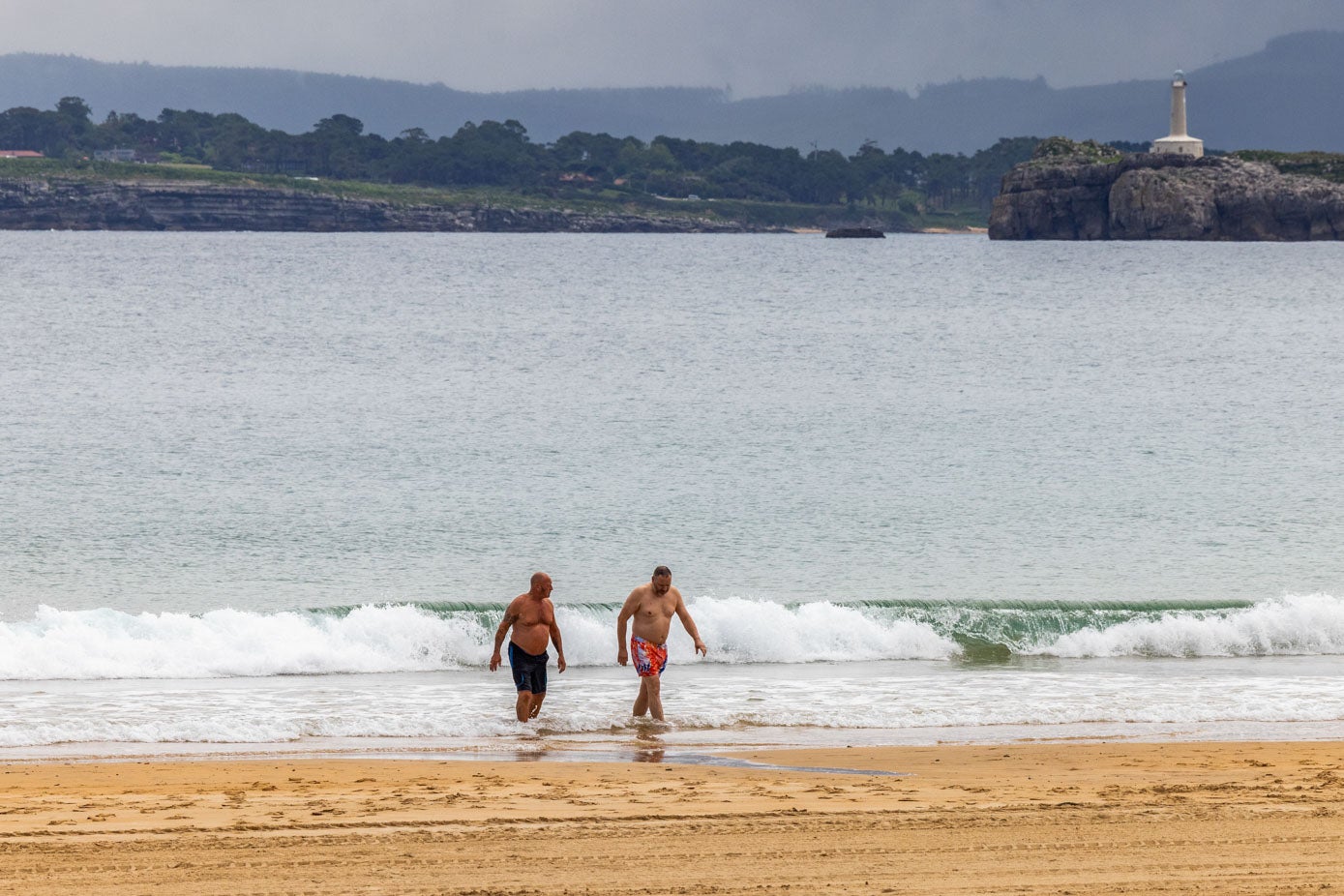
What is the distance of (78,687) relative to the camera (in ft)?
47.4

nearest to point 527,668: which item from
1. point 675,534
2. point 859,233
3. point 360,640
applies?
point 360,640

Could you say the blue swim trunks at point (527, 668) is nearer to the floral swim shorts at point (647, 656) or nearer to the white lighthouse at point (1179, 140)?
the floral swim shorts at point (647, 656)

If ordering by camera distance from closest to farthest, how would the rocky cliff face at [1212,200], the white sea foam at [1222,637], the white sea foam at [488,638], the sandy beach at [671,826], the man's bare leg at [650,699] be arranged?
the sandy beach at [671,826], the man's bare leg at [650,699], the white sea foam at [488,638], the white sea foam at [1222,637], the rocky cliff face at [1212,200]

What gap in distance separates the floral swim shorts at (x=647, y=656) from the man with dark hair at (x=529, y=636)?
638 millimetres

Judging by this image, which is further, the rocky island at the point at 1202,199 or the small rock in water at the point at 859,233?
the small rock in water at the point at 859,233

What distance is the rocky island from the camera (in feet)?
481

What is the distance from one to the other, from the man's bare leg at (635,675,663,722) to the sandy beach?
181cm

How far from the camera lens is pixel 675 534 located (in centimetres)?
2241

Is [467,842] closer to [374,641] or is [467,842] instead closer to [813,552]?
[374,641]

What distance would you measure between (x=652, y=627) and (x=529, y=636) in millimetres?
1019

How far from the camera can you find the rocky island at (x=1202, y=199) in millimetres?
146750

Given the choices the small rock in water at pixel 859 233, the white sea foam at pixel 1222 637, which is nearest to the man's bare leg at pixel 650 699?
the white sea foam at pixel 1222 637

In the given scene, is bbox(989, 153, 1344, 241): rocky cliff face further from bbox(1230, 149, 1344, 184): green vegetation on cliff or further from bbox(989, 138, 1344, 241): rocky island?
bbox(1230, 149, 1344, 184): green vegetation on cliff

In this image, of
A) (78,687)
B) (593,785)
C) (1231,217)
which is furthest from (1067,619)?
(1231,217)
